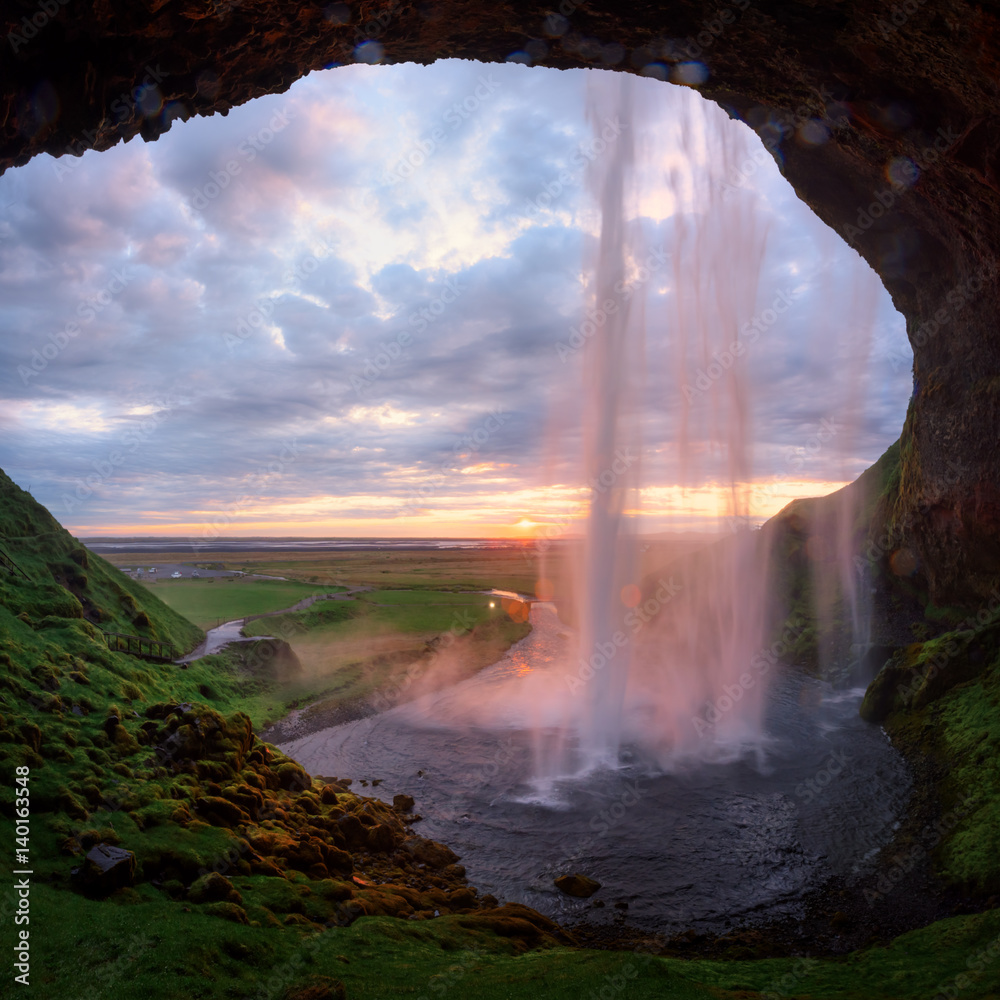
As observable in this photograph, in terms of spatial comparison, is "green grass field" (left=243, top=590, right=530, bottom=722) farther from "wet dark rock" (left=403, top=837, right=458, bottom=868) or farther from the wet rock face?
the wet rock face

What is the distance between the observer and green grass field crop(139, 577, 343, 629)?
61156 mm

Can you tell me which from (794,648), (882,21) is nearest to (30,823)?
(882,21)

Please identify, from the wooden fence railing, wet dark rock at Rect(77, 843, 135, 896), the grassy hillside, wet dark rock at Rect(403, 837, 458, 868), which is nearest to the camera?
wet dark rock at Rect(77, 843, 135, 896)

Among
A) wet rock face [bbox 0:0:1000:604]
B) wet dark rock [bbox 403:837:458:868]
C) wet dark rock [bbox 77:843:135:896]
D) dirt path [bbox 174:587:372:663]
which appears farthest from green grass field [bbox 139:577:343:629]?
wet rock face [bbox 0:0:1000:604]

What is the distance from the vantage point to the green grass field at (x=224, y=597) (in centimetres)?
6116

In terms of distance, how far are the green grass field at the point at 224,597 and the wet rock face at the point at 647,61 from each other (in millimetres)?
46049

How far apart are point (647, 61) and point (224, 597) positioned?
7257 centimetres

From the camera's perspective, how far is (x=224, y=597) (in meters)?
73.5

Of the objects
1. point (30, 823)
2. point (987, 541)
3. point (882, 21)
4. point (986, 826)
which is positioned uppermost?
point (882, 21)

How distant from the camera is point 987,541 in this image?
32375 millimetres

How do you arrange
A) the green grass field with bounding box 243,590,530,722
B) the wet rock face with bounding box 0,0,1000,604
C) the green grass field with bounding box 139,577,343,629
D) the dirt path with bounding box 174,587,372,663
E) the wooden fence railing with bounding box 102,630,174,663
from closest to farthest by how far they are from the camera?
the wet rock face with bounding box 0,0,1000,604 < the wooden fence railing with bounding box 102,630,174,663 < the dirt path with bounding box 174,587,372,663 < the green grass field with bounding box 243,590,530,722 < the green grass field with bounding box 139,577,343,629

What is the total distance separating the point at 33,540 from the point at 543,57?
38.8m

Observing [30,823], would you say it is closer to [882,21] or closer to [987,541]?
[882,21]

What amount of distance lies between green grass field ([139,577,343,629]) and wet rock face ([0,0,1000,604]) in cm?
4605
